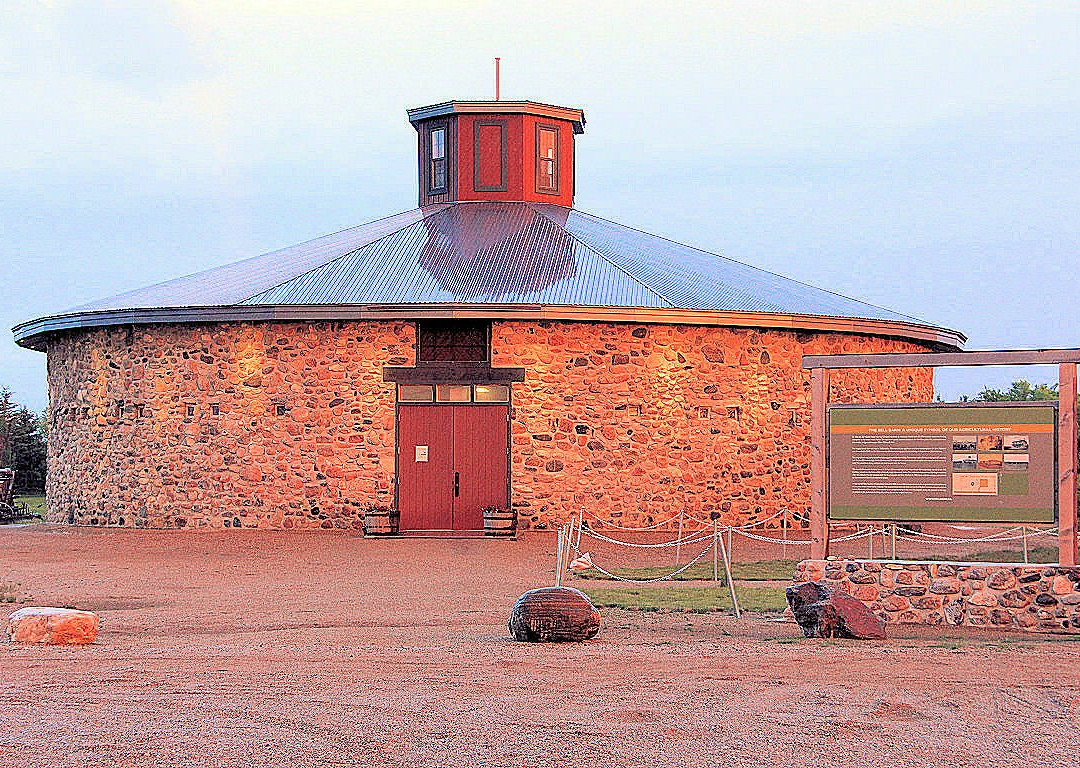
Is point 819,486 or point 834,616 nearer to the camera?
point 834,616

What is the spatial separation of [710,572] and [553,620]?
22.1 ft

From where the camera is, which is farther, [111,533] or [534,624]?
[111,533]

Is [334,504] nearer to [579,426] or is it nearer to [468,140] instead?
[579,426]

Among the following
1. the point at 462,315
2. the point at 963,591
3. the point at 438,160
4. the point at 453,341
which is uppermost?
the point at 438,160

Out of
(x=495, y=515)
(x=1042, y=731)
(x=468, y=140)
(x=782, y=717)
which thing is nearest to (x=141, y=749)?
(x=782, y=717)

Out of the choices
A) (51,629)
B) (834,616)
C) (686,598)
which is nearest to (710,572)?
(686,598)

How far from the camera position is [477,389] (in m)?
22.7

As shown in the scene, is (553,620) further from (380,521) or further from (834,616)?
(380,521)

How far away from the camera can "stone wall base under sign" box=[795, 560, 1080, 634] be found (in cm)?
1212

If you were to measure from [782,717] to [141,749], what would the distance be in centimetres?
365

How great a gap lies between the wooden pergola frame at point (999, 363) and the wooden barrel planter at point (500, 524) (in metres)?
9.66

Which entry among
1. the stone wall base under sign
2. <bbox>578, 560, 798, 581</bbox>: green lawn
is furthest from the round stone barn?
the stone wall base under sign

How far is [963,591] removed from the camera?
40.4 ft

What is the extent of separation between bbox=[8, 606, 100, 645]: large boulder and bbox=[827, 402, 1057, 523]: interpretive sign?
668 cm
